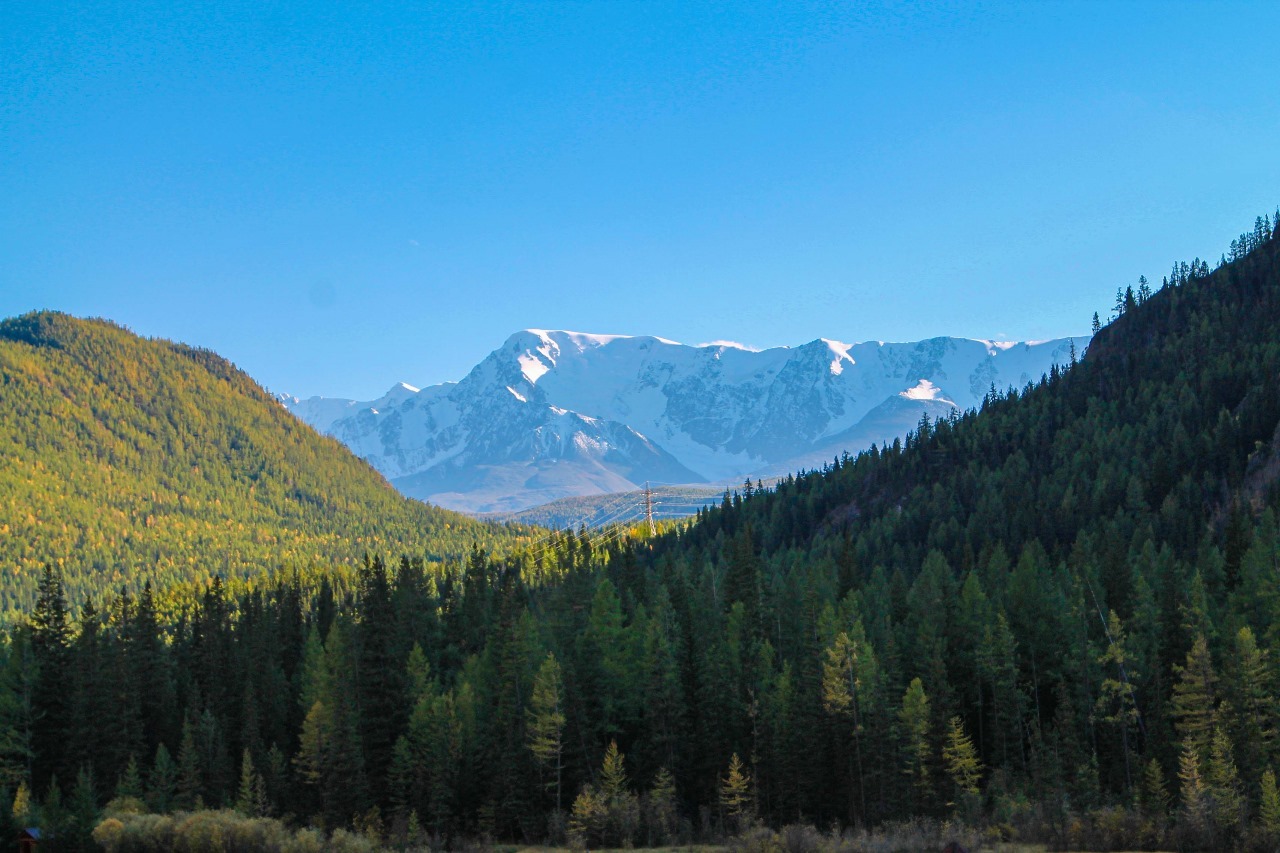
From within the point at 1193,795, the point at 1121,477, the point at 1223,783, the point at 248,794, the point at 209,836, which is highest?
the point at 1121,477

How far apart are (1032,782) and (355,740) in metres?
43.2

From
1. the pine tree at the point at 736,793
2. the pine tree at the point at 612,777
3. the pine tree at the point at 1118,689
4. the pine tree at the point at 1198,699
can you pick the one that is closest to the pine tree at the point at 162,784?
the pine tree at the point at 612,777

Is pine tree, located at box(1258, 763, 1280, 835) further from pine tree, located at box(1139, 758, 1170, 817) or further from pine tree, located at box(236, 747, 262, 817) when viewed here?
pine tree, located at box(236, 747, 262, 817)

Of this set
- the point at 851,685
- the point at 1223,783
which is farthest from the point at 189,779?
the point at 1223,783

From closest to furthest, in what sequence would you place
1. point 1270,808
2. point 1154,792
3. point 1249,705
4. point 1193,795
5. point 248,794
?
point 1270,808 < point 1193,795 < point 1154,792 < point 1249,705 < point 248,794

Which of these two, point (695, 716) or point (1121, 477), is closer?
point (695, 716)

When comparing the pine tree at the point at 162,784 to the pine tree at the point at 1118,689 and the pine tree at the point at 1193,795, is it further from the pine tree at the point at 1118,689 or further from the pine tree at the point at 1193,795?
the pine tree at the point at 1193,795

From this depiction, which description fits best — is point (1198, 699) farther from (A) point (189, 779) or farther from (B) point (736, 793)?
(A) point (189, 779)

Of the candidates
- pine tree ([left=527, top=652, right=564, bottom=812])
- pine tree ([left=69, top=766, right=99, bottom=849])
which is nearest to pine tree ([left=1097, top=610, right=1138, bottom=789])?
pine tree ([left=527, top=652, right=564, bottom=812])

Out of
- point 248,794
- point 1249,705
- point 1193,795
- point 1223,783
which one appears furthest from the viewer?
point 248,794

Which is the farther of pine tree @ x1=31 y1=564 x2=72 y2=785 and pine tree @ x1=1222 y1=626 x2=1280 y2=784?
pine tree @ x1=31 y1=564 x2=72 y2=785

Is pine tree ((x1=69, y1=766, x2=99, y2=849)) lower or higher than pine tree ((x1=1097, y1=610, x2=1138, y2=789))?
lower

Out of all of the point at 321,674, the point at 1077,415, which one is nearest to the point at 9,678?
the point at 321,674

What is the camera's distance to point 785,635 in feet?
294
